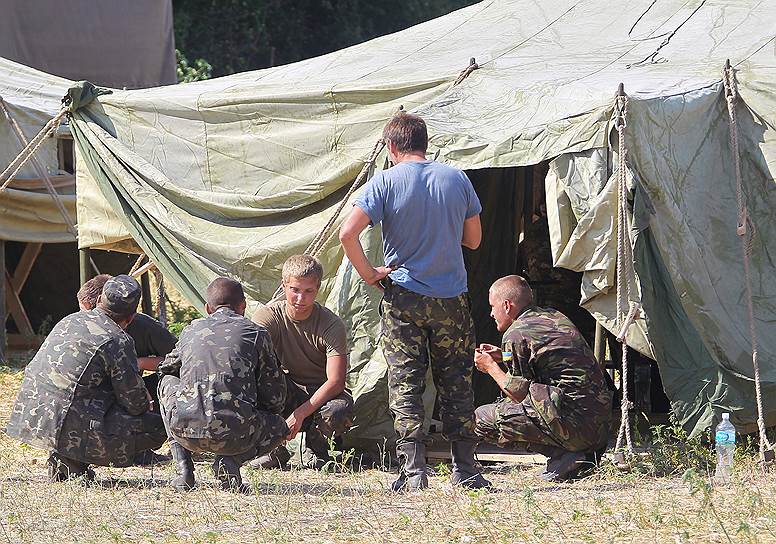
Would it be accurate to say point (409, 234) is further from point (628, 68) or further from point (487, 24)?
point (487, 24)

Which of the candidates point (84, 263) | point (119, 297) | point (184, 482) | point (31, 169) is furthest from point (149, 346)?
point (31, 169)

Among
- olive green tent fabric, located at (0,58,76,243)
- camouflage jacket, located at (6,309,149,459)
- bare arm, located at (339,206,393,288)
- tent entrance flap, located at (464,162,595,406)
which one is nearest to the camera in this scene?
bare arm, located at (339,206,393,288)

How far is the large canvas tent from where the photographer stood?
666cm

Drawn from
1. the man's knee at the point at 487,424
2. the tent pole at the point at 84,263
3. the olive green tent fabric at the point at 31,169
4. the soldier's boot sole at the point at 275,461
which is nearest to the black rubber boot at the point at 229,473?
the soldier's boot sole at the point at 275,461

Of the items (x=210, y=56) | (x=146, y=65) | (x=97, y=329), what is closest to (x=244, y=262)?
(x=97, y=329)

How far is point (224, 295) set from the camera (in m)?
6.30

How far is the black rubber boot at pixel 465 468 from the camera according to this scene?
612 centimetres

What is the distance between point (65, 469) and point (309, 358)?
1376 millimetres

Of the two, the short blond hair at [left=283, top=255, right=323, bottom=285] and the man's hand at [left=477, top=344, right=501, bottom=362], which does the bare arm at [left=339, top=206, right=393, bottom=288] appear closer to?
the short blond hair at [left=283, top=255, right=323, bottom=285]

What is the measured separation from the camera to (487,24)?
29.2ft

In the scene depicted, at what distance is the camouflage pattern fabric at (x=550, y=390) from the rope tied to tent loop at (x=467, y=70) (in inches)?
74.5

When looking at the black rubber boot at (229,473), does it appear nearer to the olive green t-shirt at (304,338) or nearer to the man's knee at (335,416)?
the man's knee at (335,416)

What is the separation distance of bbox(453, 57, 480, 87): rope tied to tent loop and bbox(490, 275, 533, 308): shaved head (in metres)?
1.66

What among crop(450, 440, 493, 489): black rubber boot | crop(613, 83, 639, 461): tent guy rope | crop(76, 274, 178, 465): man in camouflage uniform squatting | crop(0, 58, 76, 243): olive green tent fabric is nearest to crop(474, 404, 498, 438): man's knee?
crop(450, 440, 493, 489): black rubber boot
